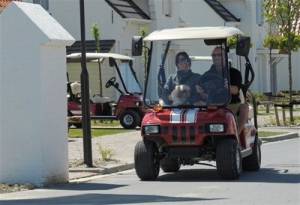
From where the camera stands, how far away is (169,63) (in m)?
15.9

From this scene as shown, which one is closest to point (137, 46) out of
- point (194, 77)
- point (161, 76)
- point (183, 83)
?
point (161, 76)

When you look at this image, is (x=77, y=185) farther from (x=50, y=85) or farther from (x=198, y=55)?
(x=198, y=55)

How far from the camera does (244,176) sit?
1538cm

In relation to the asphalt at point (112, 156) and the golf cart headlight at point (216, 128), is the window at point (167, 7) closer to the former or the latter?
the asphalt at point (112, 156)

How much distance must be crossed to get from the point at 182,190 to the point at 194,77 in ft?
8.70

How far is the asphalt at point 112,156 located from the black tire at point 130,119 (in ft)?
4.18

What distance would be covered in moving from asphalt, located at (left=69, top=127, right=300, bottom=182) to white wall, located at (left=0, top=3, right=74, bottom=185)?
123 centimetres

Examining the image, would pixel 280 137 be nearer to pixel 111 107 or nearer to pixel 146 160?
pixel 111 107

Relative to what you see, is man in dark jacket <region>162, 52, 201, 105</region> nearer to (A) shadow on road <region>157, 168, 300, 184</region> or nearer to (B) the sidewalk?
(A) shadow on road <region>157, 168, 300, 184</region>

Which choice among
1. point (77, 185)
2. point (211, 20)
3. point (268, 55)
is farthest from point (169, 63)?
point (268, 55)

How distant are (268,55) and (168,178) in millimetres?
38818

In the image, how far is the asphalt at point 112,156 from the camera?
16625mm

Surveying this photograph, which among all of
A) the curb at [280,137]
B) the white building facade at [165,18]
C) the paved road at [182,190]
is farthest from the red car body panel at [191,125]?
the white building facade at [165,18]

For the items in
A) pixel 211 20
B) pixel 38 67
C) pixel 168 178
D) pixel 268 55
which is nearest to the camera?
pixel 38 67
